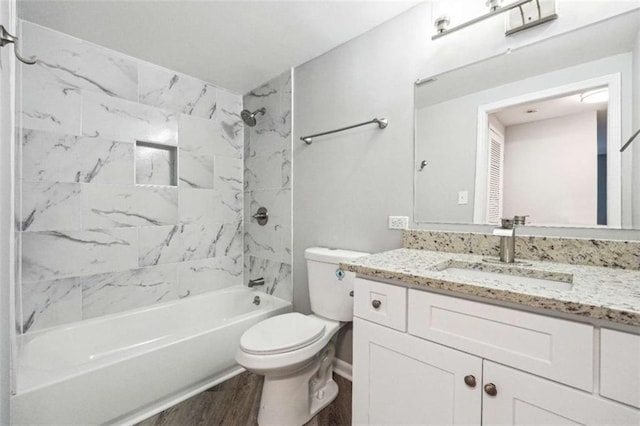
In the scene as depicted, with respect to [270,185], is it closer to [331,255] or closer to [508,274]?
[331,255]

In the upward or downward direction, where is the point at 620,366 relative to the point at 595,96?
downward

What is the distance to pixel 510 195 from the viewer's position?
1239mm

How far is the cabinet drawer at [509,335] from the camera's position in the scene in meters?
0.66

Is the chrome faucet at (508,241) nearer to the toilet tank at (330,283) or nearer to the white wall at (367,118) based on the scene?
the white wall at (367,118)

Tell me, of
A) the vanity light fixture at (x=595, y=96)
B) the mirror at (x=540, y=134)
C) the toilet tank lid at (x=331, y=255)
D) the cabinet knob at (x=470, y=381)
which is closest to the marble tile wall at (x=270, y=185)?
the toilet tank lid at (x=331, y=255)

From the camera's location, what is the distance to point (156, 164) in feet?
7.27

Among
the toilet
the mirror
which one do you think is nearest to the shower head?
the toilet

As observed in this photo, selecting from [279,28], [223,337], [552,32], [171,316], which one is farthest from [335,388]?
[279,28]

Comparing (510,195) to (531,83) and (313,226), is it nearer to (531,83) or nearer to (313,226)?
(531,83)

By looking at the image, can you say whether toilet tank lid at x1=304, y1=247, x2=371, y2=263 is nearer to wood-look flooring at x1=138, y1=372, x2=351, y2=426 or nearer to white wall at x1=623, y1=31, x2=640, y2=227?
wood-look flooring at x1=138, y1=372, x2=351, y2=426

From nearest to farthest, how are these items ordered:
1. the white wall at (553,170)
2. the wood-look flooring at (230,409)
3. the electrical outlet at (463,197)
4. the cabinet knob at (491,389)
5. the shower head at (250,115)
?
the cabinet knob at (491,389), the white wall at (553,170), the electrical outlet at (463,197), the wood-look flooring at (230,409), the shower head at (250,115)

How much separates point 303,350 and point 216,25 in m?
1.95

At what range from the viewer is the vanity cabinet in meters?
0.66

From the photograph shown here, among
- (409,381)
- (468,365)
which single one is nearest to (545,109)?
(468,365)
